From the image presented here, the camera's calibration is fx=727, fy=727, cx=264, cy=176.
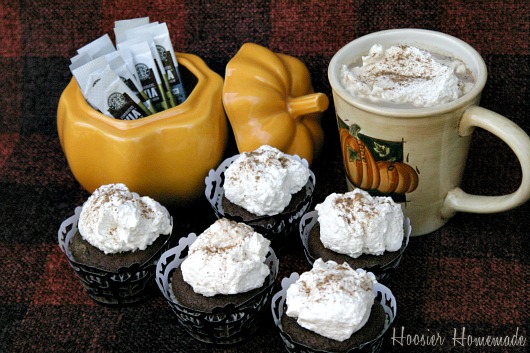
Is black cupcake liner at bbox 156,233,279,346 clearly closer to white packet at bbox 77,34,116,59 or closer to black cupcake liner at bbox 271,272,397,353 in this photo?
black cupcake liner at bbox 271,272,397,353

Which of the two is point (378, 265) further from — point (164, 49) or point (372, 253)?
point (164, 49)

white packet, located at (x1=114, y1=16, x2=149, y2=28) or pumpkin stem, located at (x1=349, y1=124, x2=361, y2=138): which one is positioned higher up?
white packet, located at (x1=114, y1=16, x2=149, y2=28)

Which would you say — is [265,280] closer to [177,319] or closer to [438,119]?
[177,319]

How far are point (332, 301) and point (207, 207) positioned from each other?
438mm

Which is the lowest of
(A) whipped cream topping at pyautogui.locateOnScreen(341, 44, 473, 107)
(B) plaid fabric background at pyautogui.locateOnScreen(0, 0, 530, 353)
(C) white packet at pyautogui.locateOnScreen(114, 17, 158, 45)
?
(B) plaid fabric background at pyautogui.locateOnScreen(0, 0, 530, 353)

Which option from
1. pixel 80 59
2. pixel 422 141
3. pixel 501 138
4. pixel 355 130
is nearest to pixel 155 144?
pixel 80 59

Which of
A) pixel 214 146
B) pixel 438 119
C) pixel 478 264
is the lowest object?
pixel 478 264

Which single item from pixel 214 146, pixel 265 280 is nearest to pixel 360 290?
pixel 265 280

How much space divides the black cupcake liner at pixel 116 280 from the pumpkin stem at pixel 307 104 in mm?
324

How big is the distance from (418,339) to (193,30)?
0.73 meters

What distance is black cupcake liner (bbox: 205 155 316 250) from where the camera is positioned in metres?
1.12

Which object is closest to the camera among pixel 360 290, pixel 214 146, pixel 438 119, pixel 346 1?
pixel 360 290

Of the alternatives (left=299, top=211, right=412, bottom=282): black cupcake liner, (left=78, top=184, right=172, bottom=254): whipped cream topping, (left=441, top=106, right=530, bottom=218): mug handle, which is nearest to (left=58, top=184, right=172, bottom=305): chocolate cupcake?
(left=78, top=184, right=172, bottom=254): whipped cream topping

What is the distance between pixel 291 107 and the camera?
49.5 inches
